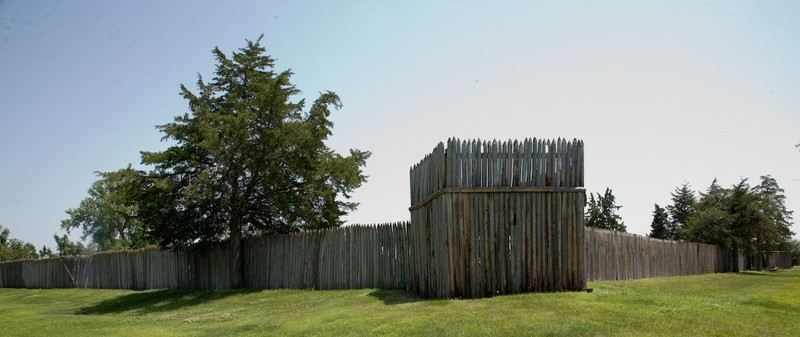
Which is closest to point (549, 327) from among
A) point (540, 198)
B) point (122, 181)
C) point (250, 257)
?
point (540, 198)

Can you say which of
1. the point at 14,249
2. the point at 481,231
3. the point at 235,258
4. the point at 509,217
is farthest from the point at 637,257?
the point at 14,249

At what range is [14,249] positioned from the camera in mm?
66000

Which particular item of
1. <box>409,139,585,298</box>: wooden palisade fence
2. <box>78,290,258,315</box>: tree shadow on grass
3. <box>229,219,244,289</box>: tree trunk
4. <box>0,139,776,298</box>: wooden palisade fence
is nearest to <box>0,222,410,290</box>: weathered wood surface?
<box>0,139,776,298</box>: wooden palisade fence

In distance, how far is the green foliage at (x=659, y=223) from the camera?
65.0 meters

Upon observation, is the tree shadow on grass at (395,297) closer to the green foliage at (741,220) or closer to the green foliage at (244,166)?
the green foliage at (244,166)

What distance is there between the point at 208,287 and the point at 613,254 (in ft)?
49.6

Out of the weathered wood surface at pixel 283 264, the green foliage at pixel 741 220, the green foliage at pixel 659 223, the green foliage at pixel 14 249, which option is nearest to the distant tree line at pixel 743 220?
the green foliage at pixel 741 220

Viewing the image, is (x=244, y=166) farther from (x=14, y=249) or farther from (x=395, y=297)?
(x=14, y=249)

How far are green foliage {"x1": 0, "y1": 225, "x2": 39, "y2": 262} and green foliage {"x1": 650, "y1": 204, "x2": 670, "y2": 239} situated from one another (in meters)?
59.7

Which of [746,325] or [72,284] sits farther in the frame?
[72,284]

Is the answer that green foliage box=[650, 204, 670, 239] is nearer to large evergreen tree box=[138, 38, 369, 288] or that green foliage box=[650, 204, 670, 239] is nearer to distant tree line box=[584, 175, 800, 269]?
distant tree line box=[584, 175, 800, 269]

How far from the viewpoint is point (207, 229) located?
76.8 feet

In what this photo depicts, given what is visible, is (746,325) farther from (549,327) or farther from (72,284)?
(72,284)

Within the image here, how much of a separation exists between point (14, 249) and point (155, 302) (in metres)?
54.0
